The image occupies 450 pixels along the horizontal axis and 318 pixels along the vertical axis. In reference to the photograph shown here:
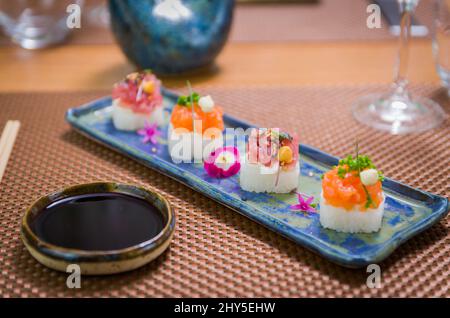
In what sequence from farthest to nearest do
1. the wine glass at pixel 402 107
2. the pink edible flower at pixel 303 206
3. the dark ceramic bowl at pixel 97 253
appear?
the wine glass at pixel 402 107 → the pink edible flower at pixel 303 206 → the dark ceramic bowl at pixel 97 253

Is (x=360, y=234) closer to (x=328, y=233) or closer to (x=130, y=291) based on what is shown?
(x=328, y=233)

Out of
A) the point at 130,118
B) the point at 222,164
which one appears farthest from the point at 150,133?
the point at 222,164

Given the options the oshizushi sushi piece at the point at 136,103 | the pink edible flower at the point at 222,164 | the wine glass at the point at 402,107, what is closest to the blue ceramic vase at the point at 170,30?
the oshizushi sushi piece at the point at 136,103

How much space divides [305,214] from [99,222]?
1.07ft

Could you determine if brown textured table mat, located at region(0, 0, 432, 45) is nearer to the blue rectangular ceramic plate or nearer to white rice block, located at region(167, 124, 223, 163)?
the blue rectangular ceramic plate

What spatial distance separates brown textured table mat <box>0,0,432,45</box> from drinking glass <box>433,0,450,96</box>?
0.43m

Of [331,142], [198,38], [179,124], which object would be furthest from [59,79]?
[331,142]

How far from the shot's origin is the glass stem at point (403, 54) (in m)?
1.49

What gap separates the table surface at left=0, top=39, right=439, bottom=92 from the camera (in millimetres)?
1744

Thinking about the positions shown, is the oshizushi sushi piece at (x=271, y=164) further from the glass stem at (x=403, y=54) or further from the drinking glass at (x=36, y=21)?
the drinking glass at (x=36, y=21)

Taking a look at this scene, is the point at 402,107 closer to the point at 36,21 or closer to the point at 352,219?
the point at 352,219

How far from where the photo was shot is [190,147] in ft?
4.17

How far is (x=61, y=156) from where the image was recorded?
1.34 meters

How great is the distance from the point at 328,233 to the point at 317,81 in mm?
782
